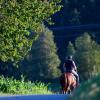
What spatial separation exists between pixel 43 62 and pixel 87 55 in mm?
8639

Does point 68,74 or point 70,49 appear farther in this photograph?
point 70,49

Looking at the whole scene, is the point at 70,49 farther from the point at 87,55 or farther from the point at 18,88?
the point at 18,88

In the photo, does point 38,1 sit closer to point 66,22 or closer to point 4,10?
point 4,10

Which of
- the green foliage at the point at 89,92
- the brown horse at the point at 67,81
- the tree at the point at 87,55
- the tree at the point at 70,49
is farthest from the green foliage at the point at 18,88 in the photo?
the tree at the point at 70,49

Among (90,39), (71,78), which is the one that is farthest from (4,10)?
(90,39)

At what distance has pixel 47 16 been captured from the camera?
33969 mm

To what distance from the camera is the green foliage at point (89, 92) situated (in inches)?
355

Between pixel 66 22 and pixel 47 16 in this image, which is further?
pixel 66 22

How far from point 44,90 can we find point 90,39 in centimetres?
9700

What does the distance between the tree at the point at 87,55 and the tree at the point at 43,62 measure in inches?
189

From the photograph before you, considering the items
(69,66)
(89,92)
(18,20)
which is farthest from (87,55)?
(89,92)

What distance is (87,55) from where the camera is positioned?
396ft

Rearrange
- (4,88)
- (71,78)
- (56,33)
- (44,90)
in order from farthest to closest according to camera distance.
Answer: (56,33), (44,90), (4,88), (71,78)

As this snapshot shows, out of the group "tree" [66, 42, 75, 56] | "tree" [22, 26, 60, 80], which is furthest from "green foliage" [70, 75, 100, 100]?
"tree" [66, 42, 75, 56]
